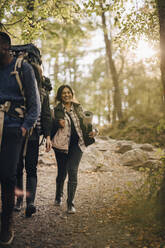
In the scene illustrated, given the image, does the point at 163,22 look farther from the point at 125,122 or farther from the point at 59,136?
the point at 125,122

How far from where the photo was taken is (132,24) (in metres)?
4.70

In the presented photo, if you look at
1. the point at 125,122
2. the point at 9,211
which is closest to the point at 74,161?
the point at 9,211

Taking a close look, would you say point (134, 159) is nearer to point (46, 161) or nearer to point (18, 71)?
point (46, 161)

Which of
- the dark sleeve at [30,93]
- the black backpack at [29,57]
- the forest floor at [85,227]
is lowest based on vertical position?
the forest floor at [85,227]

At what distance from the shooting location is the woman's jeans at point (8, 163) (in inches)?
104

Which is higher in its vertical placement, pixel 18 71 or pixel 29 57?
pixel 29 57

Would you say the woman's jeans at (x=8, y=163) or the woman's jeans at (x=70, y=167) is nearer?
the woman's jeans at (x=8, y=163)

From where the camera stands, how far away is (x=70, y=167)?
4.08 metres

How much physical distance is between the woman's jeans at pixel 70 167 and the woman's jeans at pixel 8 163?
144 cm

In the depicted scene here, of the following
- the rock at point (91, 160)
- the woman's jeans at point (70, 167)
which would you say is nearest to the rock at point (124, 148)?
the rock at point (91, 160)

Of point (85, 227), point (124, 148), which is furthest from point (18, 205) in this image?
point (124, 148)

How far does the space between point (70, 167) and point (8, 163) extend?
156 cm

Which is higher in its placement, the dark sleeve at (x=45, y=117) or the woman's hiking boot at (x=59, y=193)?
the dark sleeve at (x=45, y=117)

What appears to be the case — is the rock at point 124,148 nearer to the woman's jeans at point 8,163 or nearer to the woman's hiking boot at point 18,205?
the woman's hiking boot at point 18,205
